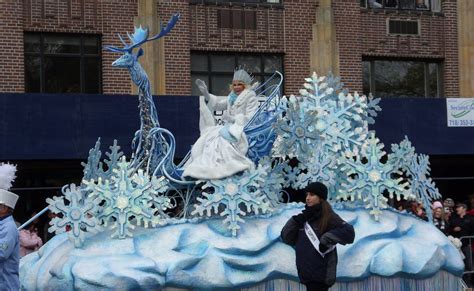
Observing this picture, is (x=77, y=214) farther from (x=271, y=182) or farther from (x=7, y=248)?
(x=271, y=182)

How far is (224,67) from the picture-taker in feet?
84.9

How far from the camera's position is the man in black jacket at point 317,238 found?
1059cm

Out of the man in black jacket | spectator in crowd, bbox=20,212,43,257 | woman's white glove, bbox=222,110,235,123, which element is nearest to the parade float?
woman's white glove, bbox=222,110,235,123

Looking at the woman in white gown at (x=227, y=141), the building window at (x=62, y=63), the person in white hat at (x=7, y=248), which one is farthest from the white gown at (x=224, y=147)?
the building window at (x=62, y=63)

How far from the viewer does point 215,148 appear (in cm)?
1349

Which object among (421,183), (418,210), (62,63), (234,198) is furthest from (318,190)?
(62,63)

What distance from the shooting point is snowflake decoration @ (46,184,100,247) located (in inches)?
503

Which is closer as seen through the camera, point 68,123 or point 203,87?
point 203,87

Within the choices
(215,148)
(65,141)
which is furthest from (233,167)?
(65,141)

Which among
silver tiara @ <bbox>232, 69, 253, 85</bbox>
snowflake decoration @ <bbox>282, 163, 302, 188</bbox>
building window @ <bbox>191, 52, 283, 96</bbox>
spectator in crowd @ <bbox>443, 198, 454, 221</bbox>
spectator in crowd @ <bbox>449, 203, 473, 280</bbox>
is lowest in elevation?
spectator in crowd @ <bbox>449, 203, 473, 280</bbox>

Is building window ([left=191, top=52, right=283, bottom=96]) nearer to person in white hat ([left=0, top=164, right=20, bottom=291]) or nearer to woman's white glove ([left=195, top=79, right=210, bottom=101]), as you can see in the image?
woman's white glove ([left=195, top=79, right=210, bottom=101])

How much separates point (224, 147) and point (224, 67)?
12.6 m

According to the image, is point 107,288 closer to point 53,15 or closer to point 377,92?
point 53,15

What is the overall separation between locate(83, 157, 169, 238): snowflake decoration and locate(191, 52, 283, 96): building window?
494 inches
